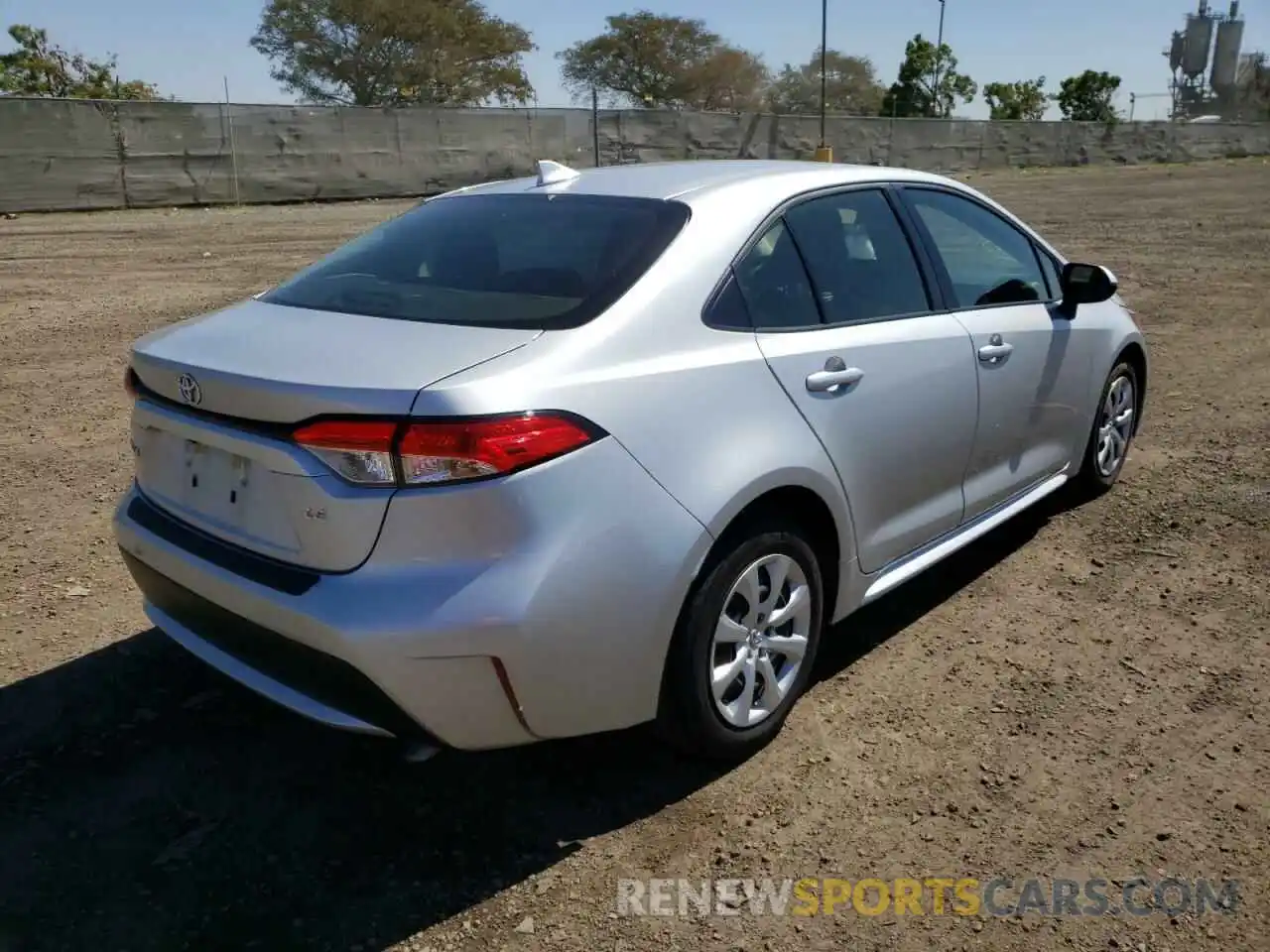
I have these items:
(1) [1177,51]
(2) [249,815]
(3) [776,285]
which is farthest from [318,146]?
(1) [1177,51]

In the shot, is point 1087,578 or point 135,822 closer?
point 135,822

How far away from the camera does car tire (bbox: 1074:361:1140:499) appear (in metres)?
4.93

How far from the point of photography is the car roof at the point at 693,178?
3.39m

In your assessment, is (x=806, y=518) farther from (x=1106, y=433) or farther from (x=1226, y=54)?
(x=1226, y=54)

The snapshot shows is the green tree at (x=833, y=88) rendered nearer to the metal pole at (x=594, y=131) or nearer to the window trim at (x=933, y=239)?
the metal pole at (x=594, y=131)

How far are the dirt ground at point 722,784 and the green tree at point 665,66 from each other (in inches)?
3152

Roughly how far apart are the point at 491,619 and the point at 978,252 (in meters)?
2.84

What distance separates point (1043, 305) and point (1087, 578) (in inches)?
43.6

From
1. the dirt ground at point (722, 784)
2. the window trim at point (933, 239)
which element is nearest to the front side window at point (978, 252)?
the window trim at point (933, 239)

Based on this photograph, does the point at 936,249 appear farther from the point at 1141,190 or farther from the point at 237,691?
the point at 1141,190

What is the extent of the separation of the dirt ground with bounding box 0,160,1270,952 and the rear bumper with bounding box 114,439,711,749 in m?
0.40

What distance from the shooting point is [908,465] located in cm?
352

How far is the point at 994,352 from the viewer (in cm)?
393

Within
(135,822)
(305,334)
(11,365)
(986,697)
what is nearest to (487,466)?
(305,334)
